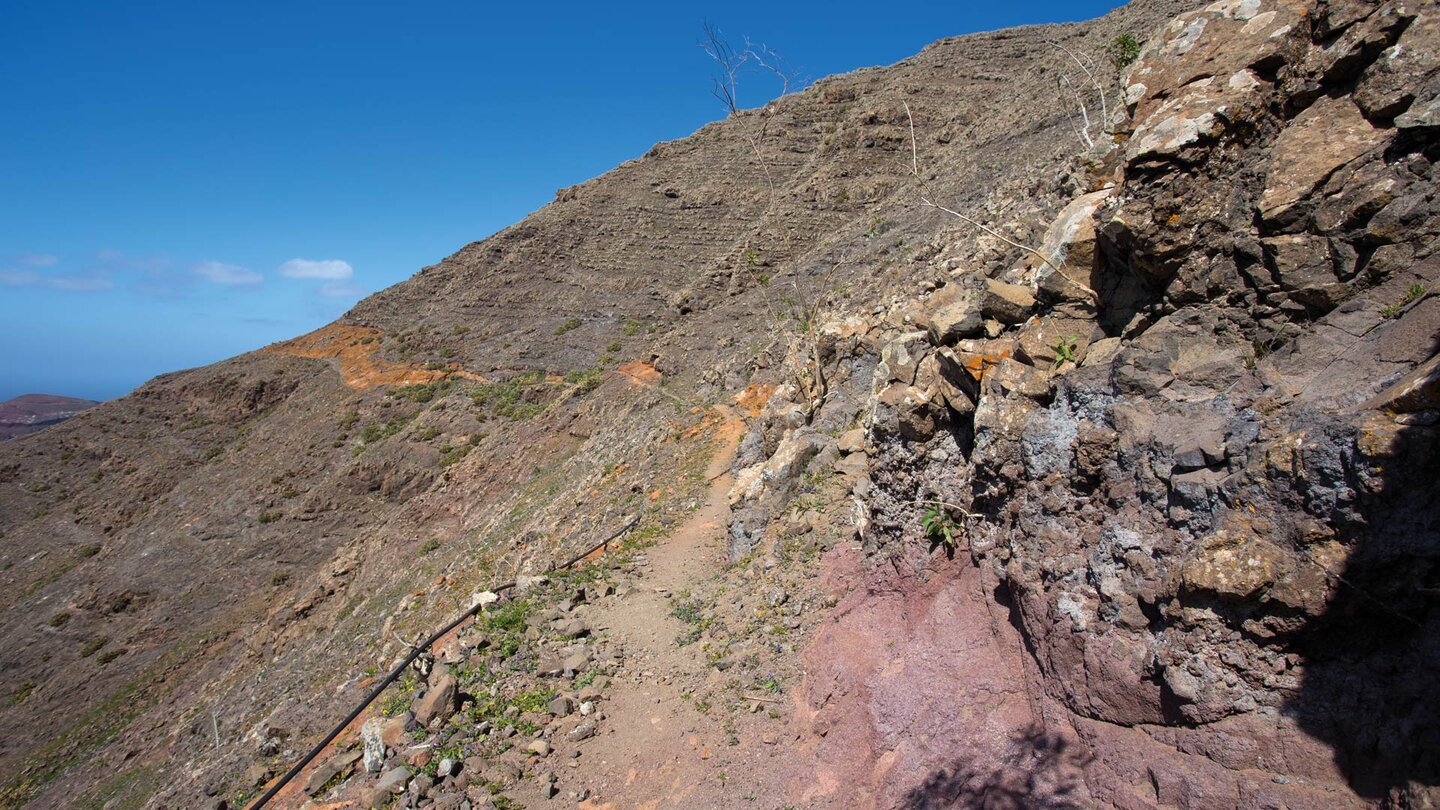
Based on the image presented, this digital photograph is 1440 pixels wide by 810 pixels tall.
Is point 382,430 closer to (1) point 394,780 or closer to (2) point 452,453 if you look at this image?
(2) point 452,453

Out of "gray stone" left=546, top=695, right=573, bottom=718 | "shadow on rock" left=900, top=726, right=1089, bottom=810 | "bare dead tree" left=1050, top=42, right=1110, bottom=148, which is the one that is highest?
"bare dead tree" left=1050, top=42, right=1110, bottom=148

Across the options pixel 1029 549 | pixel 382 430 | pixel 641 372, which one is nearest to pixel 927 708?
pixel 1029 549

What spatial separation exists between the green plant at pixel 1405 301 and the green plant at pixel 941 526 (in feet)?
8.81

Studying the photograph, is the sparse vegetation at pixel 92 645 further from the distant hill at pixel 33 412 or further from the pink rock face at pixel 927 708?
the distant hill at pixel 33 412

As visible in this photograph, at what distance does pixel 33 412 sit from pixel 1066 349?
153 meters

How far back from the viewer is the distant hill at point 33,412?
3873 inches

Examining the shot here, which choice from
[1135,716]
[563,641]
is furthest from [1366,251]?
[563,641]

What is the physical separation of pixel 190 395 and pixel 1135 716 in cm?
3457

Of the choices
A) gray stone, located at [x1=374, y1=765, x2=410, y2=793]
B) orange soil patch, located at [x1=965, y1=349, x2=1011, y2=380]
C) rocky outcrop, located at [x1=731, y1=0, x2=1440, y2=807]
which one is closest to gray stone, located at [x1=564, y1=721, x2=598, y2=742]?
gray stone, located at [x1=374, y1=765, x2=410, y2=793]

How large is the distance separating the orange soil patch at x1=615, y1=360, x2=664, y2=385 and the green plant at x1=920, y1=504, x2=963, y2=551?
1616 cm

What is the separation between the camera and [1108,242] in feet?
14.9

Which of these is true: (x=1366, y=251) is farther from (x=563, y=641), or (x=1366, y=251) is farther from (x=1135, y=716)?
(x=563, y=641)

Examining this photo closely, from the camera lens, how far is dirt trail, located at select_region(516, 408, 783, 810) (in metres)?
5.11

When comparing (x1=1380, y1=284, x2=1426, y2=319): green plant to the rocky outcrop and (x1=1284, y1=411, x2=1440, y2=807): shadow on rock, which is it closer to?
the rocky outcrop
